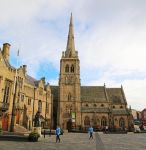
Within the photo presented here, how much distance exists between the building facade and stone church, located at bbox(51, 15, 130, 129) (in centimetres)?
1108

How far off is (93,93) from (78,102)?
1226 centimetres

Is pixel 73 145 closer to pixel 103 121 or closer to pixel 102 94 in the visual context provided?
pixel 103 121

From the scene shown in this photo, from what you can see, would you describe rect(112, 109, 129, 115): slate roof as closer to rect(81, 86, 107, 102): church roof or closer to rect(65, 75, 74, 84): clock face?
rect(81, 86, 107, 102): church roof

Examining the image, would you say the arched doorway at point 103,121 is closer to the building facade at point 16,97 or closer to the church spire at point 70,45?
the building facade at point 16,97

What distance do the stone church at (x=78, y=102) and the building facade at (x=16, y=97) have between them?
11.1 meters

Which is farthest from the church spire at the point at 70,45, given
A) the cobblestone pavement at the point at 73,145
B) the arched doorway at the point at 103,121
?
the cobblestone pavement at the point at 73,145

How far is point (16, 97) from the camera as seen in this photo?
47.1 m

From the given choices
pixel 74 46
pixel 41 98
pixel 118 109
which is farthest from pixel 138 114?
pixel 41 98

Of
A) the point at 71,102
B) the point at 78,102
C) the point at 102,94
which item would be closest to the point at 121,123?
the point at 102,94

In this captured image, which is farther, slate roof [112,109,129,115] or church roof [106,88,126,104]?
church roof [106,88,126,104]

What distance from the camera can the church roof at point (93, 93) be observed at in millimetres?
84625

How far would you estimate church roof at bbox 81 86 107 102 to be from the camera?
278ft

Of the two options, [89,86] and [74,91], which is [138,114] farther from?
[74,91]

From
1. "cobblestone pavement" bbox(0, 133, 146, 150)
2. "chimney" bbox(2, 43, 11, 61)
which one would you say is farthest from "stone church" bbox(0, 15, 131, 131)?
"cobblestone pavement" bbox(0, 133, 146, 150)
